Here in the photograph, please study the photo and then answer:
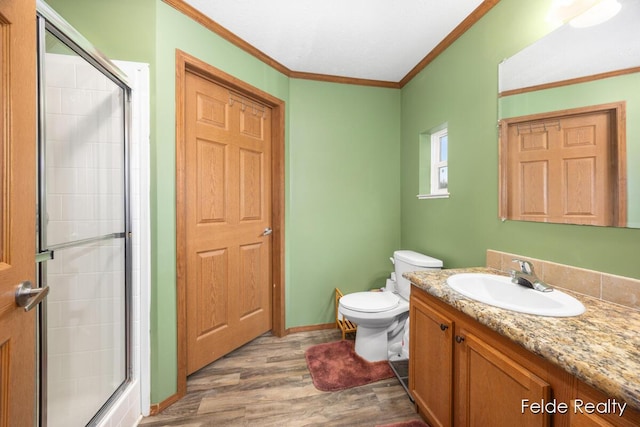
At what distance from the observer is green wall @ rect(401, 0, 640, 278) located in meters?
1.08

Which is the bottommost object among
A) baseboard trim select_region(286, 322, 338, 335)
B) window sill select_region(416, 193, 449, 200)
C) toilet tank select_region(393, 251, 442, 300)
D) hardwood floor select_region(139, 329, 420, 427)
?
hardwood floor select_region(139, 329, 420, 427)

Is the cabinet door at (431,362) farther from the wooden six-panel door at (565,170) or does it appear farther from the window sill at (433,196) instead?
the window sill at (433,196)

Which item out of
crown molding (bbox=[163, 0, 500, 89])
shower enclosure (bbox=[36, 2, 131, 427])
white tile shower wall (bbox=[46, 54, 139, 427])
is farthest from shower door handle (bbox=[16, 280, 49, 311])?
crown molding (bbox=[163, 0, 500, 89])

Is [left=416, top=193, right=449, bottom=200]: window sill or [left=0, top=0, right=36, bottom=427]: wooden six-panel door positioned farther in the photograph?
[left=416, top=193, right=449, bottom=200]: window sill

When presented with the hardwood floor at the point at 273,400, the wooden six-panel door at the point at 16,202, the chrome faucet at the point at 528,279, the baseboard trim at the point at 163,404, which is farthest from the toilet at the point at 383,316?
the wooden six-panel door at the point at 16,202

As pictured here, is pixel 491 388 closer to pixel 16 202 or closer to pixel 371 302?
pixel 371 302

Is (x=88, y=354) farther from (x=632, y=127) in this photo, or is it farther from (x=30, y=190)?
(x=632, y=127)

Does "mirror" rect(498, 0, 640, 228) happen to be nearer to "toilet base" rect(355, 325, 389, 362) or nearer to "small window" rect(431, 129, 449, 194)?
"small window" rect(431, 129, 449, 194)

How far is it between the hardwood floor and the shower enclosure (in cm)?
38

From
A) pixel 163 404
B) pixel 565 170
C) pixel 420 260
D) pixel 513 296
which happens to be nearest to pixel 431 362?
pixel 513 296

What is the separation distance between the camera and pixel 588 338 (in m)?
0.71

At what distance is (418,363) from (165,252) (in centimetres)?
157

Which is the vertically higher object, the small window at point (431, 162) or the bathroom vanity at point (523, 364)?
the small window at point (431, 162)

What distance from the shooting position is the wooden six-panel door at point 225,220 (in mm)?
1729
